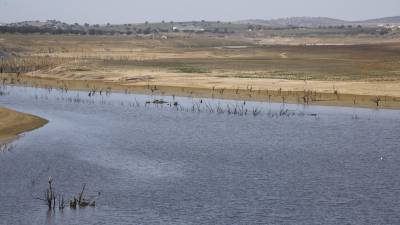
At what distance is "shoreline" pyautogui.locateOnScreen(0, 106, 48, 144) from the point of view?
35625 mm

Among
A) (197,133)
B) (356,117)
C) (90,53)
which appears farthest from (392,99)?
(90,53)

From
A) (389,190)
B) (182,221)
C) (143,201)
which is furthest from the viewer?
(389,190)

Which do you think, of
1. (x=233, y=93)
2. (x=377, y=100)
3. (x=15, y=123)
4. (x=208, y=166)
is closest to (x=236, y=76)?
(x=233, y=93)

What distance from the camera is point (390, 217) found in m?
22.9

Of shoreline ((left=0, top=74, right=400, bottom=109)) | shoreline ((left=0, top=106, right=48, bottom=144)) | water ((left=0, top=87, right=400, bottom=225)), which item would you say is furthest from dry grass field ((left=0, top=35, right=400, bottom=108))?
shoreline ((left=0, top=106, right=48, bottom=144))

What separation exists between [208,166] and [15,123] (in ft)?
44.7

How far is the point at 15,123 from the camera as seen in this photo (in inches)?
1542

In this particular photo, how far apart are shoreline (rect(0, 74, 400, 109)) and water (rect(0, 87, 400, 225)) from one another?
92.5 inches

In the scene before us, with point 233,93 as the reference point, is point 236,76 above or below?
above

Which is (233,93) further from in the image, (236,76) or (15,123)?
(15,123)

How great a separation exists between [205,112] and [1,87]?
72.7 feet

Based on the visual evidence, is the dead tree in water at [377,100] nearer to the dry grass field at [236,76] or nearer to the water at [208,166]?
the dry grass field at [236,76]

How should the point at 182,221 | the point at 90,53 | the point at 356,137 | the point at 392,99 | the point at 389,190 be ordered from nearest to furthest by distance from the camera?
the point at 182,221
the point at 389,190
the point at 356,137
the point at 392,99
the point at 90,53

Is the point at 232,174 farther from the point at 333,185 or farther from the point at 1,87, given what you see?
the point at 1,87
